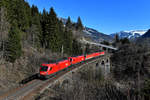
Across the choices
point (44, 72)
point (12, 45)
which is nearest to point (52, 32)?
point (12, 45)

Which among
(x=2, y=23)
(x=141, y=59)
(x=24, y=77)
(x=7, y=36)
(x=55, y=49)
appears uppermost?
(x=2, y=23)

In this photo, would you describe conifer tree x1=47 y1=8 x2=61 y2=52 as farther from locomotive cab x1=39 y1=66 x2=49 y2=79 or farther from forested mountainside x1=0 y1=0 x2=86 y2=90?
locomotive cab x1=39 y1=66 x2=49 y2=79

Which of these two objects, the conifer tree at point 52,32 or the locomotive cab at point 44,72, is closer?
the locomotive cab at point 44,72

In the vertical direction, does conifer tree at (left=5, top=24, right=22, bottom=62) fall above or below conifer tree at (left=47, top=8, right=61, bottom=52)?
below

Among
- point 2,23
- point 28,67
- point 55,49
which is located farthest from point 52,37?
point 2,23

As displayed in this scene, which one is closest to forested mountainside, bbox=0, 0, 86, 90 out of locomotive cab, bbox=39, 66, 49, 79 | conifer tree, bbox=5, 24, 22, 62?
conifer tree, bbox=5, 24, 22, 62

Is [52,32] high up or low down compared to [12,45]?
up

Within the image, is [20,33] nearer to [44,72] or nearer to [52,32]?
[52,32]

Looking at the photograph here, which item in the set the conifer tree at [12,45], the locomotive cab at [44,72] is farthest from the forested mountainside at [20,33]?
the locomotive cab at [44,72]

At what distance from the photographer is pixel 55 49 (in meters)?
41.6

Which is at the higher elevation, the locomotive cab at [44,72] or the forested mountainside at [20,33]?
the forested mountainside at [20,33]

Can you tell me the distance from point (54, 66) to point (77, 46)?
45544 mm

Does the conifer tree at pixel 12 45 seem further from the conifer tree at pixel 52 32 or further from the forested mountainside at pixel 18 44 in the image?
the conifer tree at pixel 52 32

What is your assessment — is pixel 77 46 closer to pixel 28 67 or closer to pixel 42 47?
pixel 42 47
